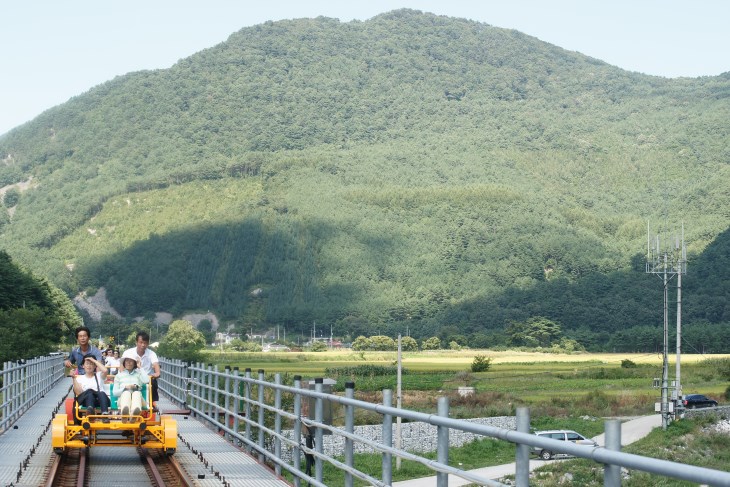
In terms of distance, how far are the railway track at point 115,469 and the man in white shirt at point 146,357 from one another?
2.65 feet

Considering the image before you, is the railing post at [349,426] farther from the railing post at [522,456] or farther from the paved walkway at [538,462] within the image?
the paved walkway at [538,462]

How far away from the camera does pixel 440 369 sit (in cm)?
9712

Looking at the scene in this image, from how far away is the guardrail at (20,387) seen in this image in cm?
1855

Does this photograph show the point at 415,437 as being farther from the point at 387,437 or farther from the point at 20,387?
the point at 387,437

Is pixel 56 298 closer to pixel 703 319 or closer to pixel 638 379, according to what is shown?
pixel 638 379

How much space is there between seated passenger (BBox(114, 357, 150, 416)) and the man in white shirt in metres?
0.80

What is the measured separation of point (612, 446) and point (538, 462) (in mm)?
43361

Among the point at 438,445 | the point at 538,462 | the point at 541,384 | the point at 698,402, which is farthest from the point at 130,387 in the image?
the point at 541,384

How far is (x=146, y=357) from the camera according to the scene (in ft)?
50.5

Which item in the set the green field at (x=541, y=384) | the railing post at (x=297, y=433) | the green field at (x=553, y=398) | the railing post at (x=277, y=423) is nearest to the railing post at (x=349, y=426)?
the railing post at (x=297, y=433)

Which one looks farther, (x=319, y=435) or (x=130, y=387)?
(x=130, y=387)

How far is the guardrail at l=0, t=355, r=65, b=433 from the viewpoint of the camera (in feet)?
60.8

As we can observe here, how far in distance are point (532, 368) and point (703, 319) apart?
89.7m

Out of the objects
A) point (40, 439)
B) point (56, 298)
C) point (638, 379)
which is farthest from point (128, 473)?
point (56, 298)
